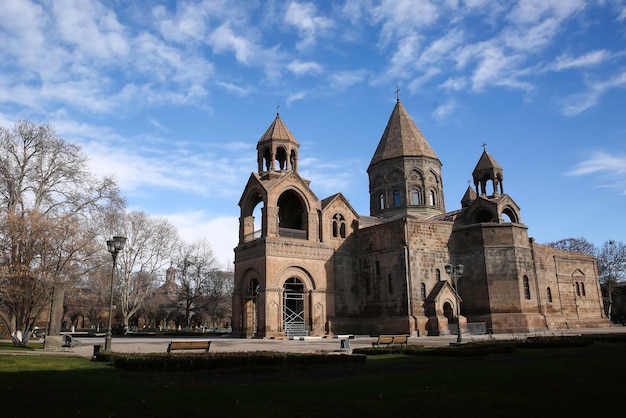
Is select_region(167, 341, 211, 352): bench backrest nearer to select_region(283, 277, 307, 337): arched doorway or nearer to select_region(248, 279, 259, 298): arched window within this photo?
select_region(283, 277, 307, 337): arched doorway

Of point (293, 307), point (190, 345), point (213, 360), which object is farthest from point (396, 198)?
point (213, 360)

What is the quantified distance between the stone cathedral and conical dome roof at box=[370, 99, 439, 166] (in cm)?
592

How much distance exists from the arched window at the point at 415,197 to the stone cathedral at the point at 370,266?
155 inches

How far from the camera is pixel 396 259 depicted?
118 ft

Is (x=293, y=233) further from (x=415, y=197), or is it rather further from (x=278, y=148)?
(x=415, y=197)

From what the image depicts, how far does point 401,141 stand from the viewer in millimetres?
46156

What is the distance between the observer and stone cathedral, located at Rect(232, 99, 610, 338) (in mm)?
34688

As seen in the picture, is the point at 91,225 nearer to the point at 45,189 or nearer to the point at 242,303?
the point at 45,189

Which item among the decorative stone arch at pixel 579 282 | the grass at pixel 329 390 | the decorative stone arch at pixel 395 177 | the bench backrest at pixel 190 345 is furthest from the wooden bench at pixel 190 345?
the decorative stone arch at pixel 579 282

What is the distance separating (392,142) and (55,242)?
30376 mm

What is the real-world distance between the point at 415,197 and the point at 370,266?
397 inches

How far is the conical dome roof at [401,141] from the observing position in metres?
45.5

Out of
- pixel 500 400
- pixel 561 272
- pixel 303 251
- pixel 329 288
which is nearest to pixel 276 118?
pixel 303 251

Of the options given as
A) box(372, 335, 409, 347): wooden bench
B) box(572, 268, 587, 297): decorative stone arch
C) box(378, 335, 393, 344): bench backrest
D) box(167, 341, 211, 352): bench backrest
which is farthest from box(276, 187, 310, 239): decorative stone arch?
box(572, 268, 587, 297): decorative stone arch
